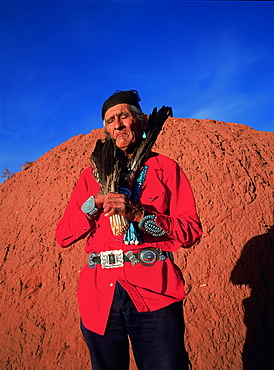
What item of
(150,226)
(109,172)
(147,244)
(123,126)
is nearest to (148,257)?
(147,244)

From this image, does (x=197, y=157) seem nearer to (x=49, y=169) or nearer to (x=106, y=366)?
(x=49, y=169)

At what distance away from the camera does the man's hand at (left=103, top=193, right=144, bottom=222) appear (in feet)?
5.30

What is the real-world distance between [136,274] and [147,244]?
7.4 inches

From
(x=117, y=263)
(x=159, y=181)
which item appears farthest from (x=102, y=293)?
(x=159, y=181)

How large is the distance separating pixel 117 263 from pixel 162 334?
0.47m

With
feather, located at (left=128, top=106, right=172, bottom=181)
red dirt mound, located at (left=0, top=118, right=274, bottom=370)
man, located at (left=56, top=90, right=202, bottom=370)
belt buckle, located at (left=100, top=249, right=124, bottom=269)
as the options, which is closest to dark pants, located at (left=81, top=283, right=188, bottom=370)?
man, located at (left=56, top=90, right=202, bottom=370)

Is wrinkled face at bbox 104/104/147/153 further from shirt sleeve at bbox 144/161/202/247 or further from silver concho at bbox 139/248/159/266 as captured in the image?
silver concho at bbox 139/248/159/266

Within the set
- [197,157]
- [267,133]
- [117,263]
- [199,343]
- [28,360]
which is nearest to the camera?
[117,263]

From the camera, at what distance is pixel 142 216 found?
5.53 feet

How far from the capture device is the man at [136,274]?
166cm

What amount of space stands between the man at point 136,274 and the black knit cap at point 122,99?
1.88 feet

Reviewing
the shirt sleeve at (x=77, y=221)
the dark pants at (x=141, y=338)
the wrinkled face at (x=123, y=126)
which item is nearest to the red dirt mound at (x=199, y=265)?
the dark pants at (x=141, y=338)

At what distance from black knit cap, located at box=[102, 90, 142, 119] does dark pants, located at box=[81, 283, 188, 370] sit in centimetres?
122

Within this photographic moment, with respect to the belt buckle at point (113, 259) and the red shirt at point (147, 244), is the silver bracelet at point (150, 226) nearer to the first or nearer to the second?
the red shirt at point (147, 244)
